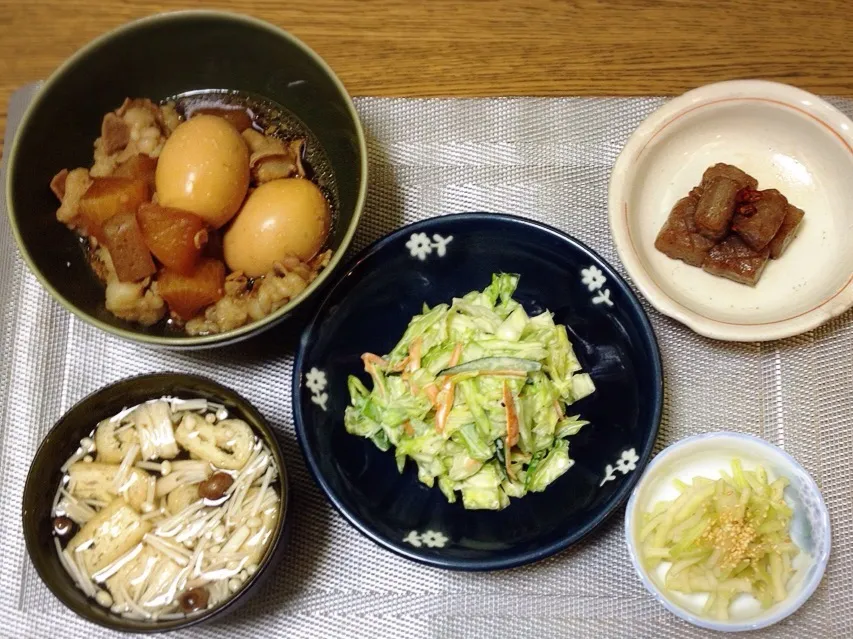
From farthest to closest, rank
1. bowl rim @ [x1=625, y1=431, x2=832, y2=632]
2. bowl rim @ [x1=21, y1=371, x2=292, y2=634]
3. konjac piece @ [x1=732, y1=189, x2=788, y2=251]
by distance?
1. konjac piece @ [x1=732, y1=189, x2=788, y2=251]
2. bowl rim @ [x1=625, y1=431, x2=832, y2=632]
3. bowl rim @ [x1=21, y1=371, x2=292, y2=634]

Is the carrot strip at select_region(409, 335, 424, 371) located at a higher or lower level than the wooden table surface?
lower

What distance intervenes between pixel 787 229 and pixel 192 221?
1298mm

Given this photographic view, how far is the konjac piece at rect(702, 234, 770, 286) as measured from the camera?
1690 millimetres

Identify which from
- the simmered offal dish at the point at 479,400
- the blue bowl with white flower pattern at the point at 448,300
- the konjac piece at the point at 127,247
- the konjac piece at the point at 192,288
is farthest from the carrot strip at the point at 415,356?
the konjac piece at the point at 127,247

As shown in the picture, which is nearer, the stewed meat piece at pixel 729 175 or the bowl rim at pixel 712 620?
the bowl rim at pixel 712 620

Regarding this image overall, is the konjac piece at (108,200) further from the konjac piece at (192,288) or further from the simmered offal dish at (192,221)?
the konjac piece at (192,288)

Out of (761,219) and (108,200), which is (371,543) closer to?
(108,200)

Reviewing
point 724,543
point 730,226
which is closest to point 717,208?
point 730,226

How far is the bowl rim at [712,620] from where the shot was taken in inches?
56.9

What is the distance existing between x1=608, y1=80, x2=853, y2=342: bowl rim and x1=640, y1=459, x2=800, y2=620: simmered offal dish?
1.05ft

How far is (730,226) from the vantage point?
170cm

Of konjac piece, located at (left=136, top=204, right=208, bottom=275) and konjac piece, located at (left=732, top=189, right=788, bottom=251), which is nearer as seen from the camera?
konjac piece, located at (left=136, top=204, right=208, bottom=275)

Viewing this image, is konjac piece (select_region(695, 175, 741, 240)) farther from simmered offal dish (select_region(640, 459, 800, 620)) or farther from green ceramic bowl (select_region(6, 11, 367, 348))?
green ceramic bowl (select_region(6, 11, 367, 348))

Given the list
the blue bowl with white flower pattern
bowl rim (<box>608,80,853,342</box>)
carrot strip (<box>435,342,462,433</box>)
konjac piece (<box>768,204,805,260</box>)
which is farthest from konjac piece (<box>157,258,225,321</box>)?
konjac piece (<box>768,204,805,260</box>)
